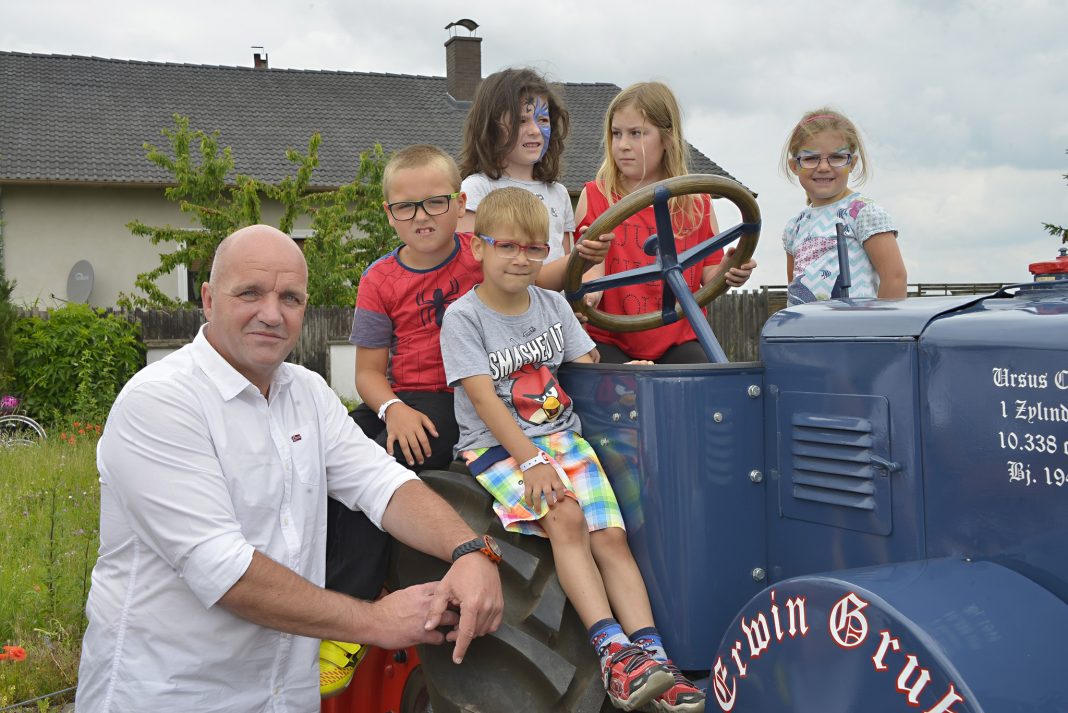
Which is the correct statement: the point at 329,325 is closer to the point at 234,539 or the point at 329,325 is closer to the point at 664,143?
the point at 664,143

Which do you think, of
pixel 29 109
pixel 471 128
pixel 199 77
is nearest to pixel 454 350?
pixel 471 128

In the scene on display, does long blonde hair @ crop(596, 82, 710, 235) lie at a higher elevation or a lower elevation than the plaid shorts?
higher

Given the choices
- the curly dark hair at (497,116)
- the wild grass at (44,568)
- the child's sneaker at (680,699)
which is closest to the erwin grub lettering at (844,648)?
the child's sneaker at (680,699)

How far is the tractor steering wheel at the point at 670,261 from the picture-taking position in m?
2.71

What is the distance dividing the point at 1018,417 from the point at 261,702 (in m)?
1.72

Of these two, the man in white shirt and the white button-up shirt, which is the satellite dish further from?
the white button-up shirt

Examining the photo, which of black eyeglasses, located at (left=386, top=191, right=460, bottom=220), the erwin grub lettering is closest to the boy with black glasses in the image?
black eyeglasses, located at (left=386, top=191, right=460, bottom=220)

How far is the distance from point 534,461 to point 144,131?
17208 mm

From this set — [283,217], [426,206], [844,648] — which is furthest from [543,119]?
[283,217]

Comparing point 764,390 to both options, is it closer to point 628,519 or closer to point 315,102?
point 628,519

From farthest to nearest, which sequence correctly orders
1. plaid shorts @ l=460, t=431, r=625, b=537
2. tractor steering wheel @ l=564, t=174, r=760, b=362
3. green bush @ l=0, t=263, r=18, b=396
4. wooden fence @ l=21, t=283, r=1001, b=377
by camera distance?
wooden fence @ l=21, t=283, r=1001, b=377, green bush @ l=0, t=263, r=18, b=396, tractor steering wheel @ l=564, t=174, r=760, b=362, plaid shorts @ l=460, t=431, r=625, b=537

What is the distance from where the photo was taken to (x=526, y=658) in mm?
2309

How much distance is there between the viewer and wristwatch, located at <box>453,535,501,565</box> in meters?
2.37

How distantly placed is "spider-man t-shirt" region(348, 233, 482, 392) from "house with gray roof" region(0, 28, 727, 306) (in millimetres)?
13674
